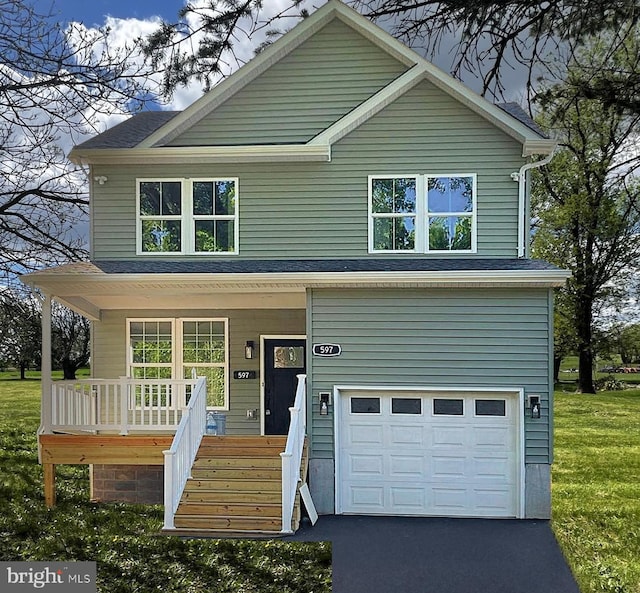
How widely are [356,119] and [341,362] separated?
4533 mm

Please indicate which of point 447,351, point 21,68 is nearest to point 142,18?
point 21,68

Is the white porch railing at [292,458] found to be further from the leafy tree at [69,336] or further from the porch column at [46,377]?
the leafy tree at [69,336]

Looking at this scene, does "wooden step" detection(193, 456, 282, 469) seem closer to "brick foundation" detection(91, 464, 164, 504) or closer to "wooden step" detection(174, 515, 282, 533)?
"wooden step" detection(174, 515, 282, 533)

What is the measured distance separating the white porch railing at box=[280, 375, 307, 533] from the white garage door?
0.87m

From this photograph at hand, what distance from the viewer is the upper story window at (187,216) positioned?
12.6 m

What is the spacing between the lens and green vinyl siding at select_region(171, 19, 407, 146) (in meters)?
12.8

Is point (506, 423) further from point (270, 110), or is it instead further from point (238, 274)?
point (270, 110)

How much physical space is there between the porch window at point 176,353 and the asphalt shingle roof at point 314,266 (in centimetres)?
131

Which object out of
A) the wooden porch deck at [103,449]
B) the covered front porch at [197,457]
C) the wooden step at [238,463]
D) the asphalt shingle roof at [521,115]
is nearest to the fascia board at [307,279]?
the covered front porch at [197,457]

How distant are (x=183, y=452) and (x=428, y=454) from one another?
13.3 feet

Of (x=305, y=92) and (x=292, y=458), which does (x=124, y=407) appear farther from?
(x=305, y=92)

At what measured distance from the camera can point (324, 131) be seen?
12383 mm

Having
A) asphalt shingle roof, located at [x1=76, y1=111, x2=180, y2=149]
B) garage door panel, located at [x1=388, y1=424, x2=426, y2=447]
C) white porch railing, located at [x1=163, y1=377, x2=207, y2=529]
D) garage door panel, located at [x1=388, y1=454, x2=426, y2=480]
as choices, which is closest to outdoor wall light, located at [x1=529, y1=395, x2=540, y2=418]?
garage door panel, located at [x1=388, y1=424, x2=426, y2=447]

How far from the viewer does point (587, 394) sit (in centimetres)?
3078
